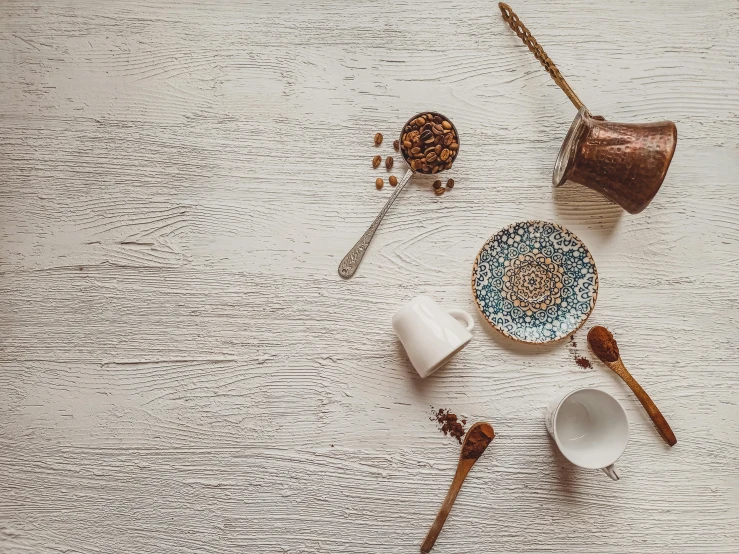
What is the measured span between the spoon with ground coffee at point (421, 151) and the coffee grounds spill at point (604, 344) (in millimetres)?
450

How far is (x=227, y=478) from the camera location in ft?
3.29

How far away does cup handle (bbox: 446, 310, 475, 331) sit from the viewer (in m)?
0.94

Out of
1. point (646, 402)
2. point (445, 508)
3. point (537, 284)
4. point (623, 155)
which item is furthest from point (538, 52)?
point (445, 508)

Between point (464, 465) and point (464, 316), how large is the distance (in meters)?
0.30

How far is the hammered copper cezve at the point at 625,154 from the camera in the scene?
90cm

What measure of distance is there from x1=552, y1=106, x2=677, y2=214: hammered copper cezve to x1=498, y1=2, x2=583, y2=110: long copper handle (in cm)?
5

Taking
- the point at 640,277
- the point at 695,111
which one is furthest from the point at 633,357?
the point at 695,111

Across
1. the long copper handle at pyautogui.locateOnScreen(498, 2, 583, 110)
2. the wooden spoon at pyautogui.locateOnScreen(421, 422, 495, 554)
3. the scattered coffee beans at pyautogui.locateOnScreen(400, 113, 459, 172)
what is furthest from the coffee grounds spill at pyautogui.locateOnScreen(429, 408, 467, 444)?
the long copper handle at pyautogui.locateOnScreen(498, 2, 583, 110)

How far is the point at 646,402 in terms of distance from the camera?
100 centimetres

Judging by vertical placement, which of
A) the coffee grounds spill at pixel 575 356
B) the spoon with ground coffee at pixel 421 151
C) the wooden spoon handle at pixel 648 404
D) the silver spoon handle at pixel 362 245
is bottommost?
the wooden spoon handle at pixel 648 404

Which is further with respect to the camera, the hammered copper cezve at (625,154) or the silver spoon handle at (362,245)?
the silver spoon handle at (362,245)

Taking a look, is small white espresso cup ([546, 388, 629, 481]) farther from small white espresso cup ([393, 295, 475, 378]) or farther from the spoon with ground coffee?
the spoon with ground coffee

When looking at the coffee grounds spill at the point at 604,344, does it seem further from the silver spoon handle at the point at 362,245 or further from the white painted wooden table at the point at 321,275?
the silver spoon handle at the point at 362,245

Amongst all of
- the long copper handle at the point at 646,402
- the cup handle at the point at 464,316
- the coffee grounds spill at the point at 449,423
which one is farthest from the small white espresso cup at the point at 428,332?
the long copper handle at the point at 646,402
